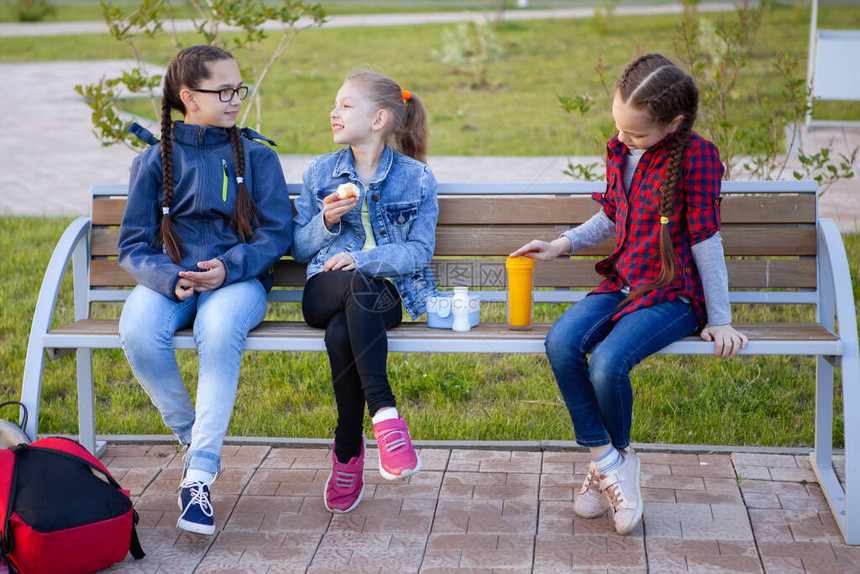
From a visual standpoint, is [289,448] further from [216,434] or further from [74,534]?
[74,534]

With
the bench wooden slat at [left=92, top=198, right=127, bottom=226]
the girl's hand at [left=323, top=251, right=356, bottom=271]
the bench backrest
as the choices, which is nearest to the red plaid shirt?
the bench backrest

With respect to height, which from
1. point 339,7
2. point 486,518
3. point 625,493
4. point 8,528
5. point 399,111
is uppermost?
point 399,111

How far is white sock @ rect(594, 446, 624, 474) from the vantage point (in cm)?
287

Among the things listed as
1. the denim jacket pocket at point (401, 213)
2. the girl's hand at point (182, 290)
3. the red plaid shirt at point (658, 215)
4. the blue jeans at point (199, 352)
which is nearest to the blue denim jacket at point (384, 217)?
the denim jacket pocket at point (401, 213)

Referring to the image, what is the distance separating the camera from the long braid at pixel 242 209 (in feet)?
10.5

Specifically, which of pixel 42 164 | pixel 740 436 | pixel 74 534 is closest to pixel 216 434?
pixel 74 534

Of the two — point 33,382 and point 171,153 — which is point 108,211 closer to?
point 171,153

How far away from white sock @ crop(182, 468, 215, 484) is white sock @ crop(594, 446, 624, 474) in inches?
45.3

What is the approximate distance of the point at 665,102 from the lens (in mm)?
2785

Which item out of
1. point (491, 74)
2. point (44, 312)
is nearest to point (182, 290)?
point (44, 312)

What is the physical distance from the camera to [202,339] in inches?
116

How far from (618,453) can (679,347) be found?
361mm

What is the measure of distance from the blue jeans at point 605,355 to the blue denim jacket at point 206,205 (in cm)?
100

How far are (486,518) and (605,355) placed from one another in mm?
648
